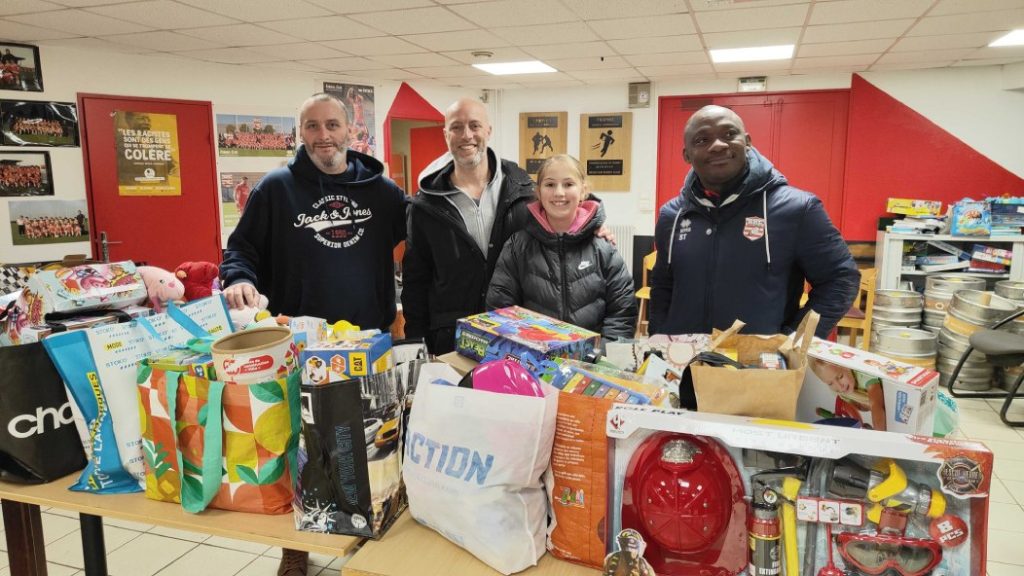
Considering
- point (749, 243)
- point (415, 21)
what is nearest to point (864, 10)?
point (415, 21)

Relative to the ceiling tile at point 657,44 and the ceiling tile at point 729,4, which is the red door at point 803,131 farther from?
the ceiling tile at point 729,4

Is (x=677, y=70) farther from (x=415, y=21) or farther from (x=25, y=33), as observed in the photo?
(x=25, y=33)

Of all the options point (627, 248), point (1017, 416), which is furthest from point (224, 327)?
point (627, 248)

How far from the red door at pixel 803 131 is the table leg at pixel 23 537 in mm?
6406

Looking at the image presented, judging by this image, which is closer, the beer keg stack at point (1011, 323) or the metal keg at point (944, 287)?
the beer keg stack at point (1011, 323)

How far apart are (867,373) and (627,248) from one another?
21.5 ft

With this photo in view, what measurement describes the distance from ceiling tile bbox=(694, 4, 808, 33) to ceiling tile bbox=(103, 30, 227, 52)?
3.52 meters

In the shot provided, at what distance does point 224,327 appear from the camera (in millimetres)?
1562

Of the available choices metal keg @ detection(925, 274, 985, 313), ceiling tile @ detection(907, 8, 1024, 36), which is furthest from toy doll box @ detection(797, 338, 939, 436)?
metal keg @ detection(925, 274, 985, 313)

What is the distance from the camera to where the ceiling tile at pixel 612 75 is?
6384 millimetres

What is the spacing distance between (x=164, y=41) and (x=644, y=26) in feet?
11.4

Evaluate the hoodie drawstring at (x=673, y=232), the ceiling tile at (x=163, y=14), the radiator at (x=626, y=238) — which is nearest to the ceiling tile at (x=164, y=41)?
the ceiling tile at (x=163, y=14)

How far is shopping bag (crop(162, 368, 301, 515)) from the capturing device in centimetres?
119

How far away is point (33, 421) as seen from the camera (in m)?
1.36
